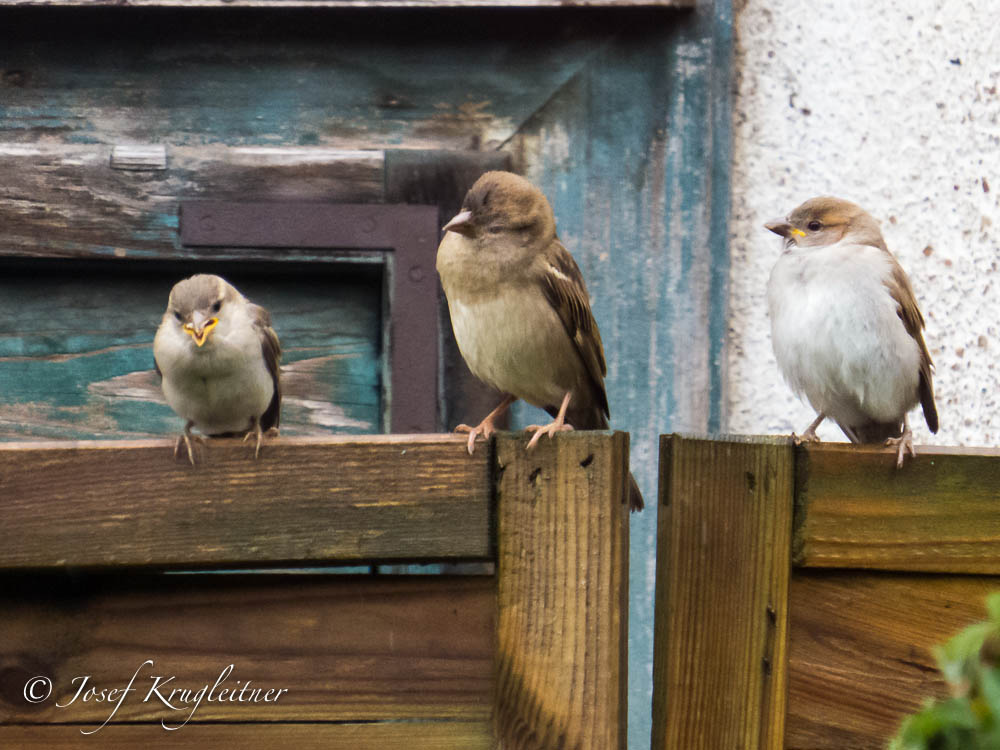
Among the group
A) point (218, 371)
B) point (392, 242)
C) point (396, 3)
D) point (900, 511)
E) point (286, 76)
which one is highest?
point (396, 3)

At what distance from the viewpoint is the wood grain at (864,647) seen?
173 centimetres

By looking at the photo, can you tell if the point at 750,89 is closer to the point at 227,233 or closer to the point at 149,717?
the point at 227,233

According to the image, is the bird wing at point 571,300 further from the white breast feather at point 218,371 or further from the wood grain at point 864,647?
the wood grain at point 864,647

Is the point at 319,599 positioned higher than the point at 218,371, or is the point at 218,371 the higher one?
the point at 218,371

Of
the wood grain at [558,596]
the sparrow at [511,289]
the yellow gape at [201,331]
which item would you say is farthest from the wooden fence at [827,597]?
the yellow gape at [201,331]

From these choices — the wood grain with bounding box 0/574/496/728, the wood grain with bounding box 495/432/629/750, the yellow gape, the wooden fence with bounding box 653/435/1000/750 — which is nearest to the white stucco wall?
the yellow gape

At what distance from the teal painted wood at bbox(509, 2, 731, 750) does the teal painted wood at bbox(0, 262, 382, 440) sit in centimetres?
69

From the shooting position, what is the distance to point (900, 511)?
175 cm

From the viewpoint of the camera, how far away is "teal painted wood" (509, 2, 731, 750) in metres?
3.34

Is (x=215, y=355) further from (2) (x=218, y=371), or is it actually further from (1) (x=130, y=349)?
(1) (x=130, y=349)

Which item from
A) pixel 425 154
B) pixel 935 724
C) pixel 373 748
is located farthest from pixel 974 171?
pixel 935 724

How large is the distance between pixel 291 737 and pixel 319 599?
21 centimetres

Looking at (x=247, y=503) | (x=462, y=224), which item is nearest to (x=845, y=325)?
(x=462, y=224)

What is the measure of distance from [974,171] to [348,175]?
6.27 ft
